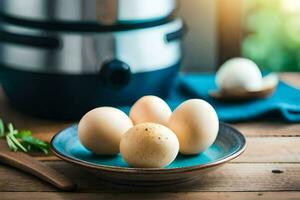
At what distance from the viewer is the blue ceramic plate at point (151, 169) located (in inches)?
29.4

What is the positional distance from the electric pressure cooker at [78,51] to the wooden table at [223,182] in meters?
0.16

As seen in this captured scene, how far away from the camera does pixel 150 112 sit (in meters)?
0.86

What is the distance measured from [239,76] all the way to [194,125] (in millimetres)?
341

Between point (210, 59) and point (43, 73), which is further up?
point (43, 73)

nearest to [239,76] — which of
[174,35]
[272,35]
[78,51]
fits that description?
[174,35]

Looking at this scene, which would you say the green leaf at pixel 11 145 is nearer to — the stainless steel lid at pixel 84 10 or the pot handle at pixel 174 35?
the stainless steel lid at pixel 84 10

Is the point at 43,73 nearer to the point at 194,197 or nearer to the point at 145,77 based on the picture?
the point at 145,77

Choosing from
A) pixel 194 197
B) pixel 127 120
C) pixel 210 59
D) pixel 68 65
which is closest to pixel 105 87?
pixel 68 65

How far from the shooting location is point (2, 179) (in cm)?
84

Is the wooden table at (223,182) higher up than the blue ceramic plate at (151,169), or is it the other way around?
the blue ceramic plate at (151,169)

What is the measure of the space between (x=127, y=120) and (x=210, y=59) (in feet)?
1.88

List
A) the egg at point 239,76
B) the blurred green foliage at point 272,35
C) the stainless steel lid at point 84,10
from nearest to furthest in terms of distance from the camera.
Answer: the stainless steel lid at point 84,10
the egg at point 239,76
the blurred green foliage at point 272,35

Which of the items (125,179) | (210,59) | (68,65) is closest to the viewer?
(125,179)

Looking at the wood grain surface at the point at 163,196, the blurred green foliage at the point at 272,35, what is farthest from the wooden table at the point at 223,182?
the blurred green foliage at the point at 272,35
